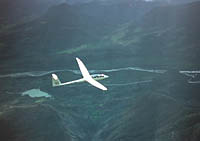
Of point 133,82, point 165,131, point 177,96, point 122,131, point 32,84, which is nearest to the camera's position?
point 165,131

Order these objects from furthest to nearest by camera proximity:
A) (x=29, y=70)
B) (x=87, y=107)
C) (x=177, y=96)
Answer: (x=29, y=70) → (x=87, y=107) → (x=177, y=96)

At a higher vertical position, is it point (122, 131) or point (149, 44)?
point (149, 44)

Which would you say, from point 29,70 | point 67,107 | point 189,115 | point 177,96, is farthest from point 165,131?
point 29,70

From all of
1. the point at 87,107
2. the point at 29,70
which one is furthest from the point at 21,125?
the point at 29,70

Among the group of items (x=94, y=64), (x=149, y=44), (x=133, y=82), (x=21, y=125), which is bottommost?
(x=21, y=125)

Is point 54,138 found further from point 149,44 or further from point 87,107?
point 149,44

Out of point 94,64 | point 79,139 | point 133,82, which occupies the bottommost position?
point 79,139

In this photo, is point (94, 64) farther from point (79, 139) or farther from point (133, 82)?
point (79, 139)

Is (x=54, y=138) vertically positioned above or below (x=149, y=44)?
below

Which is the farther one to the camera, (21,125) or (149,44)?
(149,44)
